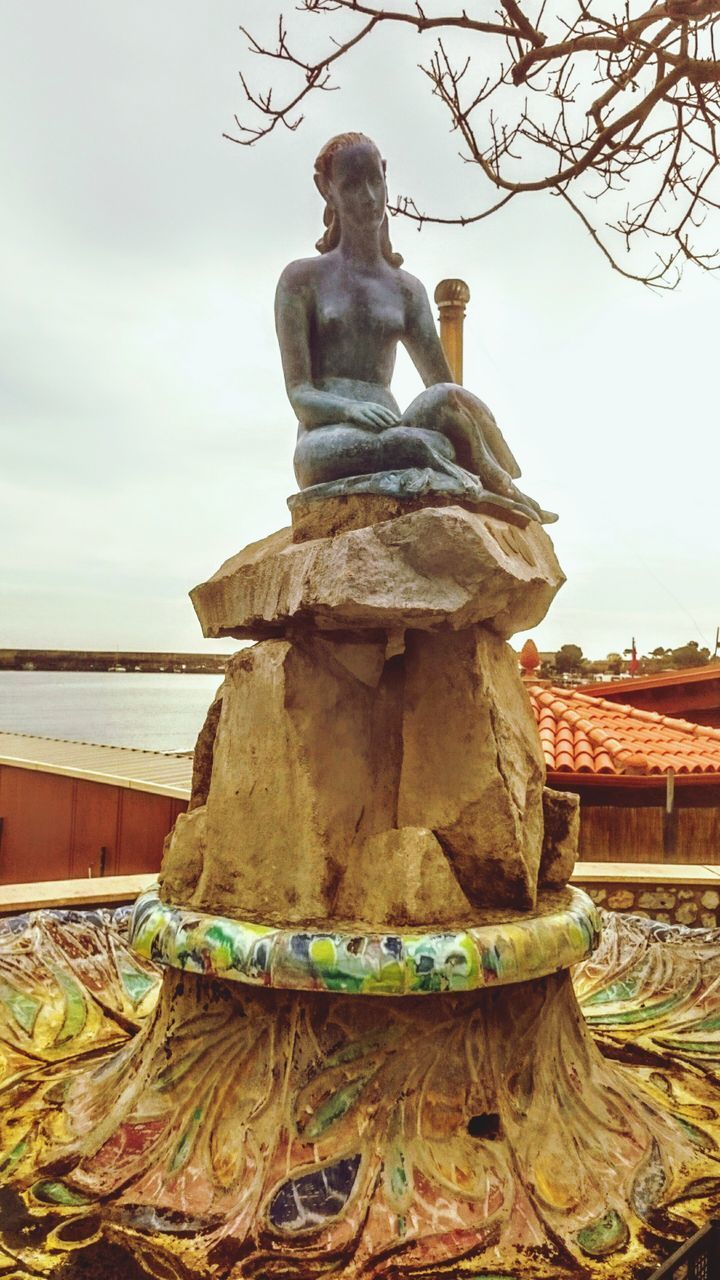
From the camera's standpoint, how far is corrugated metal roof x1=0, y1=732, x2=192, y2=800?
7.16 metres

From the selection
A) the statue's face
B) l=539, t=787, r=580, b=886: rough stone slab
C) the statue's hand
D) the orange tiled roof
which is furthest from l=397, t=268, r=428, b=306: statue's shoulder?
the orange tiled roof

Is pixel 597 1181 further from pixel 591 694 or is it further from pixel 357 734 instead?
pixel 591 694

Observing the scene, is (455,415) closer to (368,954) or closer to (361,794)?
(361,794)

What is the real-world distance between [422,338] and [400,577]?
127cm

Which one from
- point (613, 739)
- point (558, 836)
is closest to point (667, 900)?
point (613, 739)

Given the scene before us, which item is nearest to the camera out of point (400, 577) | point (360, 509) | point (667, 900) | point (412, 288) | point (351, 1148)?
point (351, 1148)

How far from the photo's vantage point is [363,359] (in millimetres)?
3203

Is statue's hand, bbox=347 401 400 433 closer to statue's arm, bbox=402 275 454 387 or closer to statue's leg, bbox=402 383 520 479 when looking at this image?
statue's leg, bbox=402 383 520 479

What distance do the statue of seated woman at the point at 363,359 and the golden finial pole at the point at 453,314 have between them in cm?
247

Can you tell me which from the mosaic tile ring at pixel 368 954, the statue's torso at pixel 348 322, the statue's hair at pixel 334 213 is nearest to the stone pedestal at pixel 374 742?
the mosaic tile ring at pixel 368 954

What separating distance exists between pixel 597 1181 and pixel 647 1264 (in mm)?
328

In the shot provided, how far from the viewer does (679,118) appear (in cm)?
374

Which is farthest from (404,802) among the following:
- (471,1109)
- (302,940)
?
(471,1109)

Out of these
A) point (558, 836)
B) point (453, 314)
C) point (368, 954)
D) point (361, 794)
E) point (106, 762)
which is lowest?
point (106, 762)
